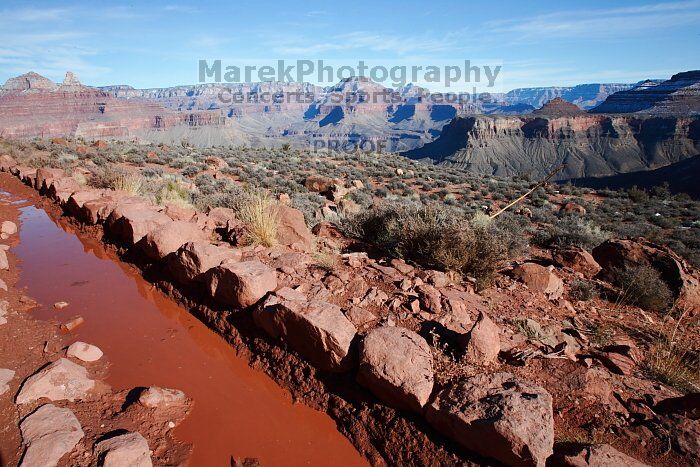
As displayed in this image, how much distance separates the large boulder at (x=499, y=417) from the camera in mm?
2145

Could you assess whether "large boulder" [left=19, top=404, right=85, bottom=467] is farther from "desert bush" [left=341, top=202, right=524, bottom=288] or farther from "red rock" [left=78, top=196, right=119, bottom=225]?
"red rock" [left=78, top=196, right=119, bottom=225]

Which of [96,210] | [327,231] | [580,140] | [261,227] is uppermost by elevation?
[580,140]

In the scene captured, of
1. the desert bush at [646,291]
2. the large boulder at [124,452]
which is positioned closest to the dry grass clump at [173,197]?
the large boulder at [124,452]

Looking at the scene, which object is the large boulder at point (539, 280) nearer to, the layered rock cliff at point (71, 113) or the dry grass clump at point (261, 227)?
the dry grass clump at point (261, 227)

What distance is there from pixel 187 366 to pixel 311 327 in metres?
1.25

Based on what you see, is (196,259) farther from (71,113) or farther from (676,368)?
(71,113)

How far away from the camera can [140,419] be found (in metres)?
2.59

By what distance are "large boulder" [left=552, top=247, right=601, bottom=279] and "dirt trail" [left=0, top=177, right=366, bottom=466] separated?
223 inches

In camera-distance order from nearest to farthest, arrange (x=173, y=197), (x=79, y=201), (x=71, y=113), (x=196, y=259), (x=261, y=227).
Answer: (x=196, y=259) → (x=261, y=227) → (x=79, y=201) → (x=173, y=197) → (x=71, y=113)

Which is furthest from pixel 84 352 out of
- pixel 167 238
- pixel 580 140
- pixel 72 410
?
pixel 580 140

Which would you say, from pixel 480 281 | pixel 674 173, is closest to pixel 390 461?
pixel 480 281

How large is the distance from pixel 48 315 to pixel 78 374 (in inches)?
59.4

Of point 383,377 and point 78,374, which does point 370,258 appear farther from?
point 78,374

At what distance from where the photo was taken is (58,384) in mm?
2717
